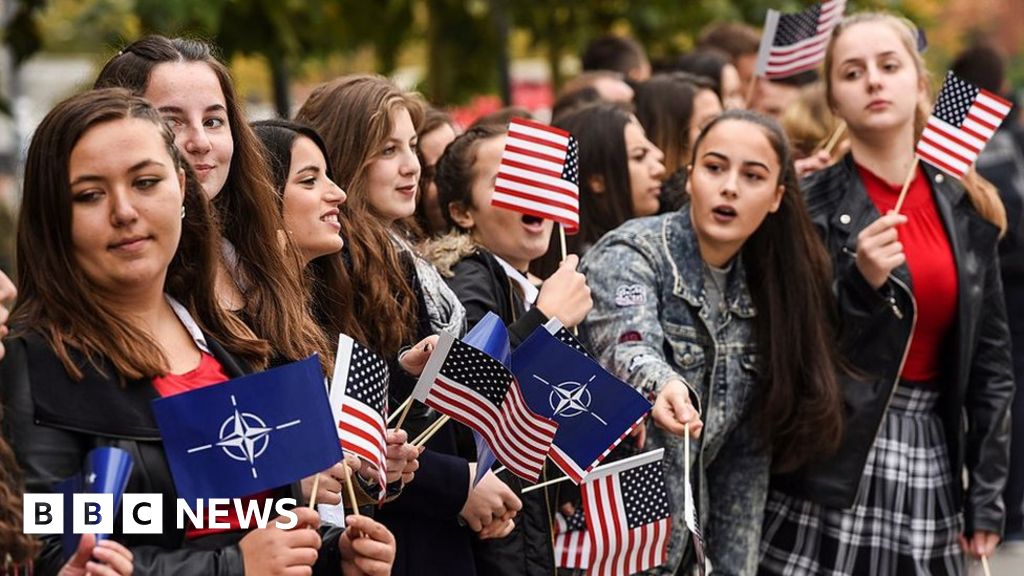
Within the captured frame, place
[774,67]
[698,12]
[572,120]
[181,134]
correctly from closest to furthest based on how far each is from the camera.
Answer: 1. [181,134]
2. [572,120]
3. [774,67]
4. [698,12]

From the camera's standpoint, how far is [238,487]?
3.36 metres

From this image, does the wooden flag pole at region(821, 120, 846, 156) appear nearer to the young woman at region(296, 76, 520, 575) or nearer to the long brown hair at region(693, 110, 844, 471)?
the long brown hair at region(693, 110, 844, 471)

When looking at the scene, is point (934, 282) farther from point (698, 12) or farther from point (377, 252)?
point (698, 12)

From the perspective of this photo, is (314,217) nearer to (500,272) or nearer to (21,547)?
(500,272)

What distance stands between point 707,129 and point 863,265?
72cm

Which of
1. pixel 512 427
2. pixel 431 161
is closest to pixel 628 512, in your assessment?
pixel 512 427

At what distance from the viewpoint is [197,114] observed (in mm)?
4250

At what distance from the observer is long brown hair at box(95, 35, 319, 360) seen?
4.11 metres

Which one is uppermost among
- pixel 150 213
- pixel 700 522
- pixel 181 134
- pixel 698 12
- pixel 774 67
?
pixel 698 12

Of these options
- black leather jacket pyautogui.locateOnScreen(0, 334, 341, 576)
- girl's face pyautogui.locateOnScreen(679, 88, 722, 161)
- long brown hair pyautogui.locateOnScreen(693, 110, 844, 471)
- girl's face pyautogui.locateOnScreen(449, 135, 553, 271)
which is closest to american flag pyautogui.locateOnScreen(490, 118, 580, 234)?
girl's face pyautogui.locateOnScreen(449, 135, 553, 271)

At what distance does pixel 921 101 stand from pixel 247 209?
329 cm

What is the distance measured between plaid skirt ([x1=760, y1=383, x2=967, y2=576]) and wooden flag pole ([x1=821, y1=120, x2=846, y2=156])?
146 centimetres

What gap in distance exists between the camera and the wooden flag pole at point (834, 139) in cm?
715

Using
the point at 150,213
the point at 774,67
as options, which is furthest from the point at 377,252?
the point at 774,67
